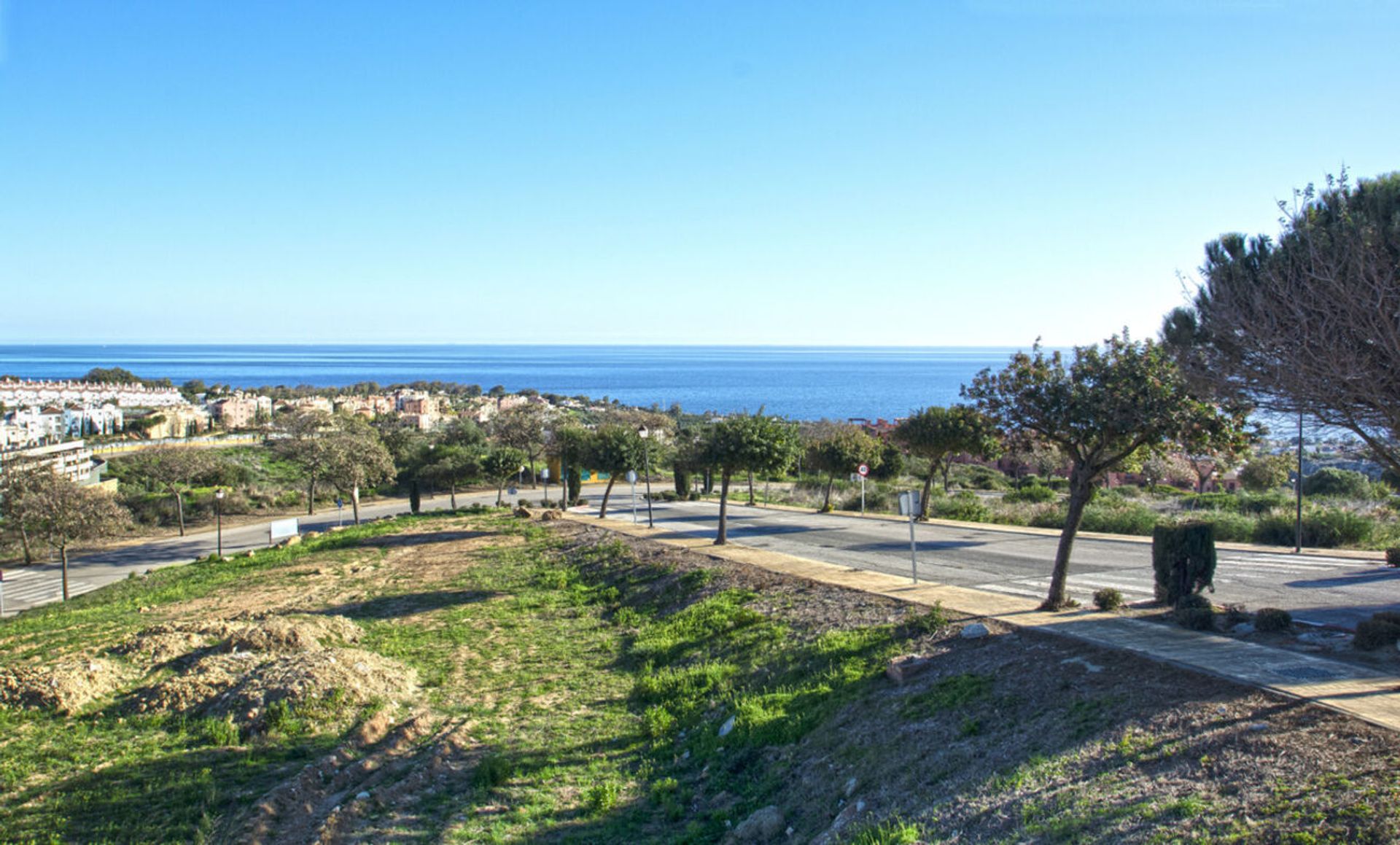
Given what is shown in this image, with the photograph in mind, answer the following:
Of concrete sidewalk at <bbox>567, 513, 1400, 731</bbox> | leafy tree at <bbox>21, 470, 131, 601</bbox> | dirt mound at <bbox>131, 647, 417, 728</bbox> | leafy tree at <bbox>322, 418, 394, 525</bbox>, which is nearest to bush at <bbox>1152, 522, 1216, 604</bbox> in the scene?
concrete sidewalk at <bbox>567, 513, 1400, 731</bbox>

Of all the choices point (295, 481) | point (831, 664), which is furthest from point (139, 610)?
point (295, 481)

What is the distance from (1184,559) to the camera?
11906mm

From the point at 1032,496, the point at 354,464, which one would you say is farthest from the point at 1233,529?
the point at 354,464

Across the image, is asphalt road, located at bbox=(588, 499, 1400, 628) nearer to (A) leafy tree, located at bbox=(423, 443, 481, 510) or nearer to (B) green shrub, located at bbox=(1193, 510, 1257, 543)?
(B) green shrub, located at bbox=(1193, 510, 1257, 543)

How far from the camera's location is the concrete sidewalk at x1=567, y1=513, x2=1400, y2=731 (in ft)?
24.9

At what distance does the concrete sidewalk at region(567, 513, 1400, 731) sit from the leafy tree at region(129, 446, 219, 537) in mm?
44402

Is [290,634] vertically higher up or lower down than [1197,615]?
lower down

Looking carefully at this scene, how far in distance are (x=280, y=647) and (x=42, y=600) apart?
72.0 feet

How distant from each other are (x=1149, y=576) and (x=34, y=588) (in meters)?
37.8

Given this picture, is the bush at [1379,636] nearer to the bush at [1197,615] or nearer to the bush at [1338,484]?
the bush at [1197,615]

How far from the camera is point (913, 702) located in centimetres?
930

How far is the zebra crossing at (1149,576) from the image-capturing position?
1566 cm

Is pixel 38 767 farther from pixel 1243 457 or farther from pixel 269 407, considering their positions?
pixel 269 407

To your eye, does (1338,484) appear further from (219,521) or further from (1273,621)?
(219,521)
